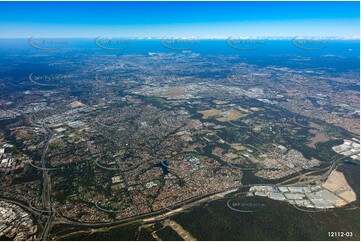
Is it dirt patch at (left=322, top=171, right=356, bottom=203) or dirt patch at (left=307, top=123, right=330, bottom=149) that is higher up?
dirt patch at (left=322, top=171, right=356, bottom=203)

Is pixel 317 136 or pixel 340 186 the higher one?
pixel 340 186

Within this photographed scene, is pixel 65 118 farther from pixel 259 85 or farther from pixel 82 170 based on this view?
pixel 259 85

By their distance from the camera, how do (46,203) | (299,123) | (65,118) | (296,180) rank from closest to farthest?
(46,203), (296,180), (299,123), (65,118)

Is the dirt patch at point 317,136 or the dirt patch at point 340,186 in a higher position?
the dirt patch at point 340,186

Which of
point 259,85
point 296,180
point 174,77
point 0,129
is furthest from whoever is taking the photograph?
point 174,77

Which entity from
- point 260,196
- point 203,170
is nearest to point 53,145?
point 203,170

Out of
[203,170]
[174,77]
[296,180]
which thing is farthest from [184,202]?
[174,77]

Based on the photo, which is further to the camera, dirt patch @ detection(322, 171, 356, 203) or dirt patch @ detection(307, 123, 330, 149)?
dirt patch @ detection(307, 123, 330, 149)

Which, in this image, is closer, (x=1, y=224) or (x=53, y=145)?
(x=1, y=224)

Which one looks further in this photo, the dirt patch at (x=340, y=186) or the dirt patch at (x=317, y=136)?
the dirt patch at (x=317, y=136)

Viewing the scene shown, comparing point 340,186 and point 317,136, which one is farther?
point 317,136
